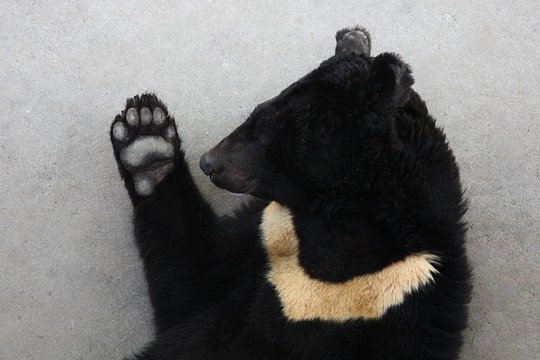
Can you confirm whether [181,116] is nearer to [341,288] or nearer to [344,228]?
[344,228]

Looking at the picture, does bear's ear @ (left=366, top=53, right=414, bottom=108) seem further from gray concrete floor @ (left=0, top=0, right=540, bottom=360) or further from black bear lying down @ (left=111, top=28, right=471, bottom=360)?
gray concrete floor @ (left=0, top=0, right=540, bottom=360)

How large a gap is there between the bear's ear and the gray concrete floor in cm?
133

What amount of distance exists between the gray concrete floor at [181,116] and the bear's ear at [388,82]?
4.35 ft

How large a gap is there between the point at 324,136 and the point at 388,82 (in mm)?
362

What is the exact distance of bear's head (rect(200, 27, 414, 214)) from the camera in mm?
2545

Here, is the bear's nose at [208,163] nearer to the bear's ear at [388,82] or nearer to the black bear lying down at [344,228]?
the black bear lying down at [344,228]

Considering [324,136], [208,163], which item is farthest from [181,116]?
[324,136]

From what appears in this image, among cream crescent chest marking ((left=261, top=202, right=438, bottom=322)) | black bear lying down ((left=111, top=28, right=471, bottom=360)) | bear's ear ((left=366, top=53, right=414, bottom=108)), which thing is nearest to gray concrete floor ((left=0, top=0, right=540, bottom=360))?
black bear lying down ((left=111, top=28, right=471, bottom=360))

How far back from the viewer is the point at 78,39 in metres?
3.76

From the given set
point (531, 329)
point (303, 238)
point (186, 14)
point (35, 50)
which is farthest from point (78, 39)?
point (531, 329)

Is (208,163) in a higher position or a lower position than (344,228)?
higher

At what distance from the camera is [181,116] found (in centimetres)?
373

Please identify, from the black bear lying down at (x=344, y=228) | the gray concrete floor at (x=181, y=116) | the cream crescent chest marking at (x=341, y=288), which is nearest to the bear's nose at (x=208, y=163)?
the black bear lying down at (x=344, y=228)

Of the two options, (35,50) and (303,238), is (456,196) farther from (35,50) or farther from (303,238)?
(35,50)
